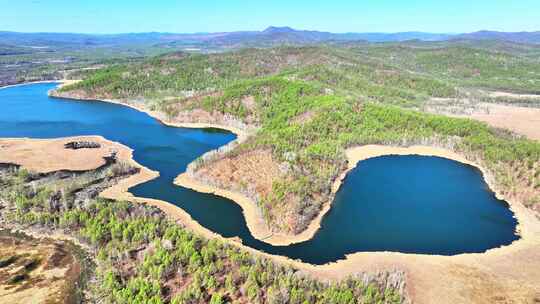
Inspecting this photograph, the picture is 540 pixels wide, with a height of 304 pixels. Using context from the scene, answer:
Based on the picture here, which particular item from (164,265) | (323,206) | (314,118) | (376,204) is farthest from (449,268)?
(314,118)

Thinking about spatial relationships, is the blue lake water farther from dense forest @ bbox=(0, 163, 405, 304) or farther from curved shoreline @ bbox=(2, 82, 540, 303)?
dense forest @ bbox=(0, 163, 405, 304)

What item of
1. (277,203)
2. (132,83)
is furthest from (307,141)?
(132,83)

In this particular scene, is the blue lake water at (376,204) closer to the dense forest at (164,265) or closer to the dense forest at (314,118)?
the dense forest at (314,118)

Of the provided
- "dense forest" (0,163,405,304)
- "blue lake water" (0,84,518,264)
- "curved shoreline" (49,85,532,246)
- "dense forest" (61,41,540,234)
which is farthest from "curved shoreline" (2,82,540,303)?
"dense forest" (61,41,540,234)

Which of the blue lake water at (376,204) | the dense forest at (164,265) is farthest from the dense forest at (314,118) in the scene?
the dense forest at (164,265)

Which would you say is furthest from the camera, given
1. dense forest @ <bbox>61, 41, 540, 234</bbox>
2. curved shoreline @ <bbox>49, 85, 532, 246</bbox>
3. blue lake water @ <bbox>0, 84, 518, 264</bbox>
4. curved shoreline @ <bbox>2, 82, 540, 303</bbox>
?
dense forest @ <bbox>61, 41, 540, 234</bbox>

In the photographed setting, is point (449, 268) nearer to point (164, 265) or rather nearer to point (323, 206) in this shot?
point (323, 206)

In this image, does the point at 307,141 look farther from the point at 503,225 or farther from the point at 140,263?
the point at 140,263
